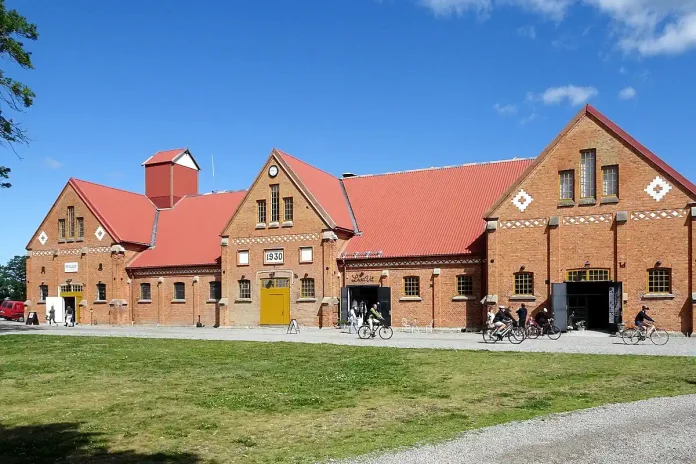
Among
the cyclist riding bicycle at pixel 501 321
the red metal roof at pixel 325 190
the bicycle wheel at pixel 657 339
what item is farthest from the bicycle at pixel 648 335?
the red metal roof at pixel 325 190

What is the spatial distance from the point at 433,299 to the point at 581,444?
1086 inches

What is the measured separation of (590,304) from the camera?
3491 cm

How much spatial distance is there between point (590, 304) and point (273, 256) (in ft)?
64.9

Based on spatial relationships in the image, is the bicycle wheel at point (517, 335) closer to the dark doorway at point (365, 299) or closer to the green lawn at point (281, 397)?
the green lawn at point (281, 397)

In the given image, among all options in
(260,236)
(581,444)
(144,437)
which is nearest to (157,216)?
(260,236)

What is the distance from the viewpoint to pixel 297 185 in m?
41.4

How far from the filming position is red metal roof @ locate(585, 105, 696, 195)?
30.6 meters

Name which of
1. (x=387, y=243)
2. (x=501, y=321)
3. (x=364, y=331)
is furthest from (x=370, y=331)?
(x=387, y=243)

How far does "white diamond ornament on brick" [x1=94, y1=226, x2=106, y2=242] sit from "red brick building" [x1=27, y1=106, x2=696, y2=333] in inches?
5.8

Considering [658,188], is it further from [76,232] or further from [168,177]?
[76,232]

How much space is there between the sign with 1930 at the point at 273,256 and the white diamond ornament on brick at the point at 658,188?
22.1 meters

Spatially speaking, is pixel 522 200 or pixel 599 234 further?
pixel 522 200

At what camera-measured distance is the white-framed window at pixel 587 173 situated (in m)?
32.7

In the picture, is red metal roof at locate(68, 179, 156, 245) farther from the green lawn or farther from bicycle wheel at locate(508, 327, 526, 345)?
bicycle wheel at locate(508, 327, 526, 345)
